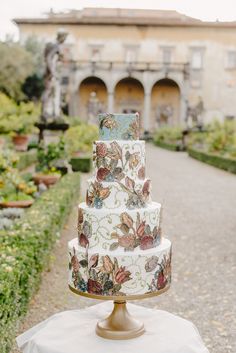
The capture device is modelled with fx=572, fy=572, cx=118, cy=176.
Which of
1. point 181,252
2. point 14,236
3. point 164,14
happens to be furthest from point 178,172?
point 164,14

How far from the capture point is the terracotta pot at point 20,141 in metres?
21.1

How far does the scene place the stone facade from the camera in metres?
37.3

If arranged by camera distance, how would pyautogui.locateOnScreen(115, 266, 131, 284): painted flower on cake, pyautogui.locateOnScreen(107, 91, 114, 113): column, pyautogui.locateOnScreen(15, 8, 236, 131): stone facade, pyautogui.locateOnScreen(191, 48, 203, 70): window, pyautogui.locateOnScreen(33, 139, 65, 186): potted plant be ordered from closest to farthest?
1. pyautogui.locateOnScreen(115, 266, 131, 284): painted flower on cake
2. pyautogui.locateOnScreen(33, 139, 65, 186): potted plant
3. pyautogui.locateOnScreen(107, 91, 114, 113): column
4. pyautogui.locateOnScreen(15, 8, 236, 131): stone facade
5. pyautogui.locateOnScreen(191, 48, 203, 70): window

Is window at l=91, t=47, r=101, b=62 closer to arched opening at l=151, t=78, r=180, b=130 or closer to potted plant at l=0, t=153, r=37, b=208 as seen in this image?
arched opening at l=151, t=78, r=180, b=130

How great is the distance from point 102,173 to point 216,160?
55.7 feet

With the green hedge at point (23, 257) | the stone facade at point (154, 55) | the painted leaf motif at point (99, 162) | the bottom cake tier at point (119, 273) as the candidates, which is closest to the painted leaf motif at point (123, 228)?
the bottom cake tier at point (119, 273)

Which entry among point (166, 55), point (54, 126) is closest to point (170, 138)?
point (166, 55)

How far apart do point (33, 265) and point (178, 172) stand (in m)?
13.2

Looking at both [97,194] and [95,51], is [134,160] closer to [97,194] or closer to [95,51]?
[97,194]

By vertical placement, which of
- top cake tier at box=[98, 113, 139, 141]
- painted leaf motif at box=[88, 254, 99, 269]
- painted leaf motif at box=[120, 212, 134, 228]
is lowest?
painted leaf motif at box=[88, 254, 99, 269]

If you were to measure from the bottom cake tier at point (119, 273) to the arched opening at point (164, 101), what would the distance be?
34.9 m

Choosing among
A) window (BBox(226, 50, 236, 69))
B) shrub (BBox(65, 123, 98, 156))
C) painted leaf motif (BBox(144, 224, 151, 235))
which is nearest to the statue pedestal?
shrub (BBox(65, 123, 98, 156))

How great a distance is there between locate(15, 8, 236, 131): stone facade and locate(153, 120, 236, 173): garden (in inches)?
225

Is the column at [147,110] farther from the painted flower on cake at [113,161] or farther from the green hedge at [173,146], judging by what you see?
the painted flower on cake at [113,161]
